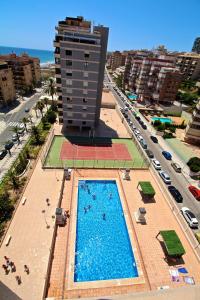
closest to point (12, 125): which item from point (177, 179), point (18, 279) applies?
point (18, 279)

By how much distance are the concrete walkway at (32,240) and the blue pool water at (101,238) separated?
464 centimetres

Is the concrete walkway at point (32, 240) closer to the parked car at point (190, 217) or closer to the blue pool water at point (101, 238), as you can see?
the blue pool water at point (101, 238)

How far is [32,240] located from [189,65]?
15326cm

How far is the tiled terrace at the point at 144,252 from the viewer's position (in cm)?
2169

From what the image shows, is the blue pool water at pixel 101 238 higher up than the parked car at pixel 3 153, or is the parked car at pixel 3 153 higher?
the parked car at pixel 3 153

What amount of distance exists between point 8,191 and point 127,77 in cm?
11260

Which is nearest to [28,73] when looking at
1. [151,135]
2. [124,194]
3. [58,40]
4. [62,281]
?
Result: [58,40]

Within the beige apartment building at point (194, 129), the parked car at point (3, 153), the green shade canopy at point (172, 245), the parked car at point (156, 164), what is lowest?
the parked car at point (3, 153)

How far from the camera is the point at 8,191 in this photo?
34.1 metres

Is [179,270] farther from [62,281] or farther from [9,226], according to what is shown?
[9,226]

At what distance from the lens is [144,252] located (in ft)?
85.6

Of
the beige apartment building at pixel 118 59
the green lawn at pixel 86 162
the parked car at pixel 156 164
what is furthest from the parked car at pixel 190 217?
the beige apartment building at pixel 118 59

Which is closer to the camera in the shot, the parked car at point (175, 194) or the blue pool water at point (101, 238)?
the blue pool water at point (101, 238)

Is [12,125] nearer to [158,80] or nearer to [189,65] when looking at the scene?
[158,80]
